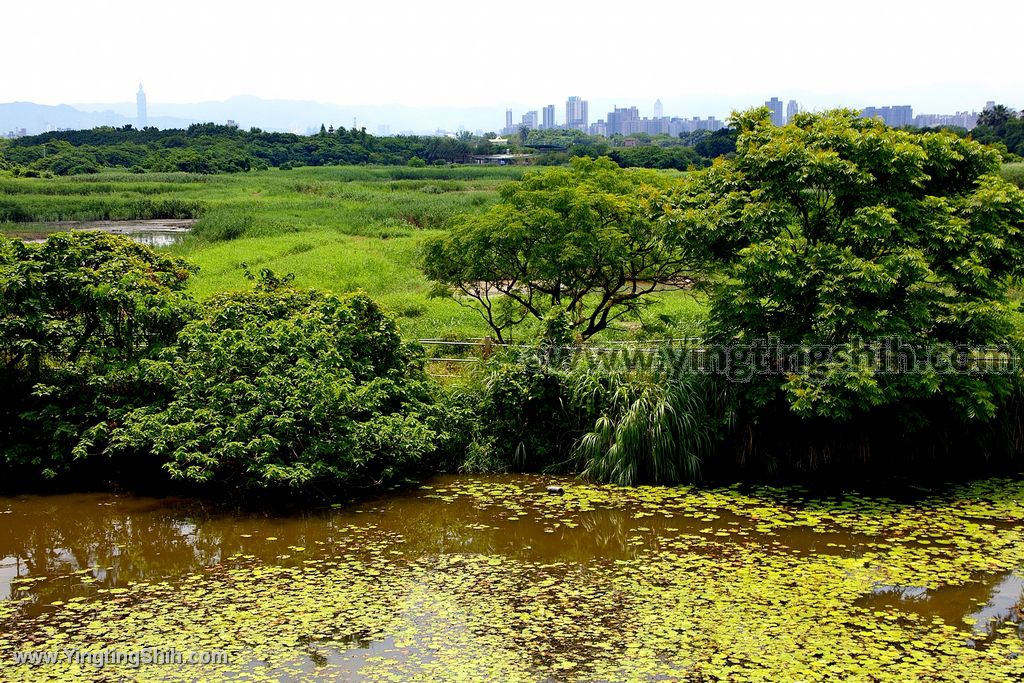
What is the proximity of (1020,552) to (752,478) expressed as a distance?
3.62 metres

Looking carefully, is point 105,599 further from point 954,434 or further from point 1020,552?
point 954,434

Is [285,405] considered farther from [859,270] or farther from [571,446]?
[859,270]

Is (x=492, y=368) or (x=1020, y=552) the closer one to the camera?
(x=1020, y=552)

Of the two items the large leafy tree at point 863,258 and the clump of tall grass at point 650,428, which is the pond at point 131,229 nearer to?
the clump of tall grass at point 650,428

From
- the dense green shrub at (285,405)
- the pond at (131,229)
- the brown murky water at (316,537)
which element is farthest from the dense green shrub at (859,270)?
the pond at (131,229)

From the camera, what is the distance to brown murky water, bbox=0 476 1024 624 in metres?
9.89

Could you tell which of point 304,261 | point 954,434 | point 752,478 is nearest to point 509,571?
point 752,478

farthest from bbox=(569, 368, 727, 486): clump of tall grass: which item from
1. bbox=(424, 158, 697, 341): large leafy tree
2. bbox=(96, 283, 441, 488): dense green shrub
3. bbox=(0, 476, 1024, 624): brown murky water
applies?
bbox=(96, 283, 441, 488): dense green shrub

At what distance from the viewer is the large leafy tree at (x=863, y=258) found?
12.3 metres

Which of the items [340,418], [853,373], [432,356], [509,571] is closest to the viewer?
[509,571]

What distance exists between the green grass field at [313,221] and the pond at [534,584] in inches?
192

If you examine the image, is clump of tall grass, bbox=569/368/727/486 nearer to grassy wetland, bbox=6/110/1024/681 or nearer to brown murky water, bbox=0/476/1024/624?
grassy wetland, bbox=6/110/1024/681

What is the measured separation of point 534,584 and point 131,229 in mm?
40231

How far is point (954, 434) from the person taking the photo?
13734 millimetres
